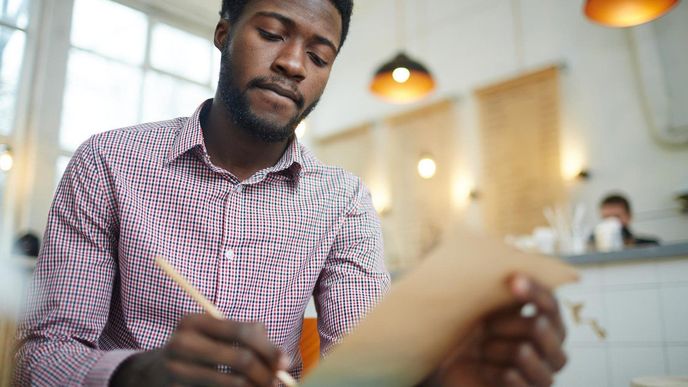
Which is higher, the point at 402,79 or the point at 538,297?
the point at 402,79

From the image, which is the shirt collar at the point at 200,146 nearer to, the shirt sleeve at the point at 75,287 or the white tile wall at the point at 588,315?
the shirt sleeve at the point at 75,287

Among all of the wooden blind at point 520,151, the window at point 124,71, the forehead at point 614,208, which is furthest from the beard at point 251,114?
the window at point 124,71

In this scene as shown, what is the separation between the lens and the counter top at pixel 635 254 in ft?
9.68

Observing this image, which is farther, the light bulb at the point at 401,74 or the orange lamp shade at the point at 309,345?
the light bulb at the point at 401,74

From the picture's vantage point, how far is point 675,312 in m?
2.98

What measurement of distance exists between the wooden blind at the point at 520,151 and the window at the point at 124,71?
11.3ft

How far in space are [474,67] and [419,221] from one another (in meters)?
1.85

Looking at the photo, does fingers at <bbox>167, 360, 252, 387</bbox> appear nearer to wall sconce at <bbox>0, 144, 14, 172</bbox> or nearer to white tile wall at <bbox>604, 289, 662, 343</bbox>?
white tile wall at <bbox>604, 289, 662, 343</bbox>

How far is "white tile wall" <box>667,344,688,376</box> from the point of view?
2.95m

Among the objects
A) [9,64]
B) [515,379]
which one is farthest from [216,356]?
[9,64]

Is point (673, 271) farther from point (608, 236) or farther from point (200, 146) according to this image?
point (200, 146)

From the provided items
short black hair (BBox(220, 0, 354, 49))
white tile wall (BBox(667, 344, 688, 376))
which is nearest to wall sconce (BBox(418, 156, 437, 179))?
white tile wall (BBox(667, 344, 688, 376))

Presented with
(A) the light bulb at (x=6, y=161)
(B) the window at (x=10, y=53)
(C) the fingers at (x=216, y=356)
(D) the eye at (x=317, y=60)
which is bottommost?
(C) the fingers at (x=216, y=356)

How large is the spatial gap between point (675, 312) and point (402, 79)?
8.19 feet
